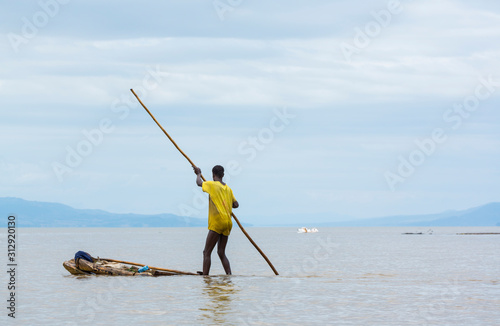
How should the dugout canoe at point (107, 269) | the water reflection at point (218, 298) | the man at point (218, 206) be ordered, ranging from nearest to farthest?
the water reflection at point (218, 298)
the man at point (218, 206)
the dugout canoe at point (107, 269)

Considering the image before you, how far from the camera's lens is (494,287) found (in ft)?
53.6

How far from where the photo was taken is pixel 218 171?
1642cm

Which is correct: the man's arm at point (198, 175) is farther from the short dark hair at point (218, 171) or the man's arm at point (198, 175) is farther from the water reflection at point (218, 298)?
the water reflection at point (218, 298)

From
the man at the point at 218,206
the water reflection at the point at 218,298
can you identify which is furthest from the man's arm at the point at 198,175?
the water reflection at the point at 218,298

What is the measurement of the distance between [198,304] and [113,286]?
3845 mm

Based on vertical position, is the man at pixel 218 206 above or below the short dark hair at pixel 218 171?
below

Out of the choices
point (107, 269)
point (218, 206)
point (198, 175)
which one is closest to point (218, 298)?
point (218, 206)

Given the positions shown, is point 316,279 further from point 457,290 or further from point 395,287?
point 457,290

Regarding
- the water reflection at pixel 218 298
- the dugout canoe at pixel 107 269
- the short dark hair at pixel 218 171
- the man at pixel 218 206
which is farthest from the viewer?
the dugout canoe at pixel 107 269

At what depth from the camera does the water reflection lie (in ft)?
36.7

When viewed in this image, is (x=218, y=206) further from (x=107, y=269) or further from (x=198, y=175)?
(x=107, y=269)

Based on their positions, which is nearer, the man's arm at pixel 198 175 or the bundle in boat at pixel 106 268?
the man's arm at pixel 198 175

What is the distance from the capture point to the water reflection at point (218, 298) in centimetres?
1118

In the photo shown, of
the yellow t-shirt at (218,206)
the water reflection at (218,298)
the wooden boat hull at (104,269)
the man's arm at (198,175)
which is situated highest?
the man's arm at (198,175)
